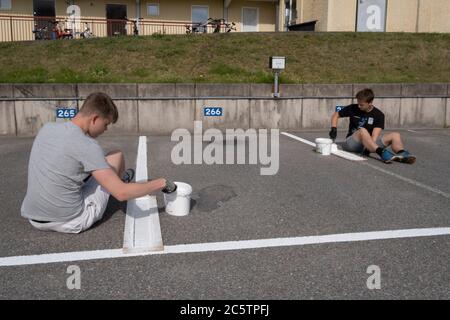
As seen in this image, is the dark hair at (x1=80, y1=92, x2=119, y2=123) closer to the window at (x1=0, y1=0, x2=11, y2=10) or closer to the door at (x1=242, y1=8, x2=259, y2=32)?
the door at (x1=242, y1=8, x2=259, y2=32)

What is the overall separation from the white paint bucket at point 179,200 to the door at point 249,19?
22.9 meters

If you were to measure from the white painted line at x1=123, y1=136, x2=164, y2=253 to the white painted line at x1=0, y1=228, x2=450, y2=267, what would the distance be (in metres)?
A: 0.10

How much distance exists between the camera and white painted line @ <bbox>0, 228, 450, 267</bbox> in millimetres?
3045

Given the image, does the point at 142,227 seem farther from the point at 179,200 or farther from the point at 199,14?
the point at 199,14

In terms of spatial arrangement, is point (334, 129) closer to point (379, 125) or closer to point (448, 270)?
point (379, 125)

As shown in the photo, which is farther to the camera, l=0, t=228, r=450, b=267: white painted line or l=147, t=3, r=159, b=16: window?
l=147, t=3, r=159, b=16: window

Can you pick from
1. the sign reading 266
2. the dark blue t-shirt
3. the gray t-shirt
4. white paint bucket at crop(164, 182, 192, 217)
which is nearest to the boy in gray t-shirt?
the gray t-shirt

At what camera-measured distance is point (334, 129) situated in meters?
7.17

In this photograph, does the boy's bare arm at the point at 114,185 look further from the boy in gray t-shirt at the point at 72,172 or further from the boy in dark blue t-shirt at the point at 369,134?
the boy in dark blue t-shirt at the point at 369,134

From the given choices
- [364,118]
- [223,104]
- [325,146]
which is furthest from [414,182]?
[223,104]

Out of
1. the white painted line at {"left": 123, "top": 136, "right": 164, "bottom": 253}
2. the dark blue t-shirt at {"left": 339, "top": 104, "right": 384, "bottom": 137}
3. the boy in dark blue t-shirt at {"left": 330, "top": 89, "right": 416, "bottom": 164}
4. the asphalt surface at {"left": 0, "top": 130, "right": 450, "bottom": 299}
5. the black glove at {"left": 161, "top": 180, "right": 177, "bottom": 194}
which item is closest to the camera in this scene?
the asphalt surface at {"left": 0, "top": 130, "right": 450, "bottom": 299}

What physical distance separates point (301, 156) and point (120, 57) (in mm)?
8065
